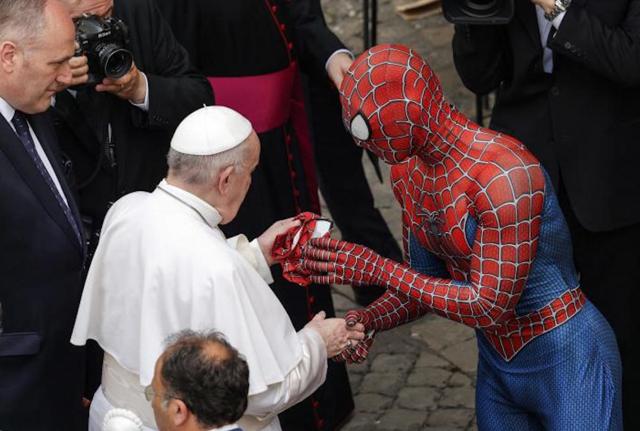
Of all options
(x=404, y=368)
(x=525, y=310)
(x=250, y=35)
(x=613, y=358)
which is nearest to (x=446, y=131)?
(x=525, y=310)

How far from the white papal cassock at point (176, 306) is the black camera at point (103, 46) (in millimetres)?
665

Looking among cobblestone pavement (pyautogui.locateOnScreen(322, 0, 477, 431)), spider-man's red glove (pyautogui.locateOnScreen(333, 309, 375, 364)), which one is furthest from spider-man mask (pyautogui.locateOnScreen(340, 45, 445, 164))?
cobblestone pavement (pyautogui.locateOnScreen(322, 0, 477, 431))

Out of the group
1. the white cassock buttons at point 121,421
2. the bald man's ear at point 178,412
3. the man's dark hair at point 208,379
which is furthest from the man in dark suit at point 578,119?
the bald man's ear at point 178,412

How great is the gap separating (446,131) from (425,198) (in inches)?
9.5

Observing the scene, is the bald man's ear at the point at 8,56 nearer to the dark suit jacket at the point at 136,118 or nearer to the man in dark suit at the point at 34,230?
the man in dark suit at the point at 34,230

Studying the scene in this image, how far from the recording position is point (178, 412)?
3131mm

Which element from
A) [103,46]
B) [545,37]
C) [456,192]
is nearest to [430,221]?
[456,192]

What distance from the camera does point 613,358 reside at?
160 inches

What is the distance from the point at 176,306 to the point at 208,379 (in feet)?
2.19

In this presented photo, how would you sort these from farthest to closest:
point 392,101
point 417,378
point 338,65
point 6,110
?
point 417,378 → point 338,65 → point 6,110 → point 392,101

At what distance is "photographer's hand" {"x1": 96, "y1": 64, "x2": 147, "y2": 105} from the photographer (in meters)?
4.61

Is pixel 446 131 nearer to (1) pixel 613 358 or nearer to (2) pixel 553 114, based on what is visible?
(1) pixel 613 358

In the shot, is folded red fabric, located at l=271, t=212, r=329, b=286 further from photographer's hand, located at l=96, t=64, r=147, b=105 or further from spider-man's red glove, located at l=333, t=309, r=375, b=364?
photographer's hand, located at l=96, t=64, r=147, b=105

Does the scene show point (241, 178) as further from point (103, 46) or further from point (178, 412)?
point (178, 412)
